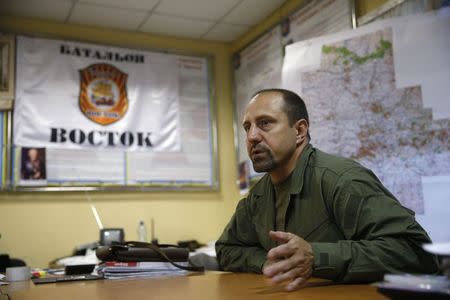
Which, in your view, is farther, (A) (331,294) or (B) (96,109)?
(B) (96,109)

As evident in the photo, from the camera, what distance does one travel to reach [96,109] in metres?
3.82

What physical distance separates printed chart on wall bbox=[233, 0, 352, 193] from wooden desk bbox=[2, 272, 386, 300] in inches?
88.7

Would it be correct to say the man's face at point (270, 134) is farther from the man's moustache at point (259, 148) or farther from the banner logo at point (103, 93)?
the banner logo at point (103, 93)

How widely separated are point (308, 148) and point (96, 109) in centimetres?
258

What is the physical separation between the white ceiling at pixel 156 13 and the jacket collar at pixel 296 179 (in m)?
2.21

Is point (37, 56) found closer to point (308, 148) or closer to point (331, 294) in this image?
point (308, 148)

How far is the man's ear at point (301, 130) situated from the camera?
1740 mm

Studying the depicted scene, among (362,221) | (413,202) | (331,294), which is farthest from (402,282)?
(413,202)

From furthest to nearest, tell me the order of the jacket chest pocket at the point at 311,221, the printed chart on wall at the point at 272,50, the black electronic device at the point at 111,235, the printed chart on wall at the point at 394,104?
the black electronic device at the point at 111,235, the printed chart on wall at the point at 272,50, the printed chart on wall at the point at 394,104, the jacket chest pocket at the point at 311,221

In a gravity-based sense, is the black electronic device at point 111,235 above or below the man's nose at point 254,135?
below

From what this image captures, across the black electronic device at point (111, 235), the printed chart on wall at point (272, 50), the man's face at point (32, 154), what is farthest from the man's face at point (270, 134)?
the man's face at point (32, 154)

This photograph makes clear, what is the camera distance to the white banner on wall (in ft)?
11.8

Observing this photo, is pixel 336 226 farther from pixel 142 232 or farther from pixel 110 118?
pixel 110 118

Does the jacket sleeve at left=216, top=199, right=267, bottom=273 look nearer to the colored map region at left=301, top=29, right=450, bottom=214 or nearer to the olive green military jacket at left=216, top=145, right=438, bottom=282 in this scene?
the olive green military jacket at left=216, top=145, right=438, bottom=282
